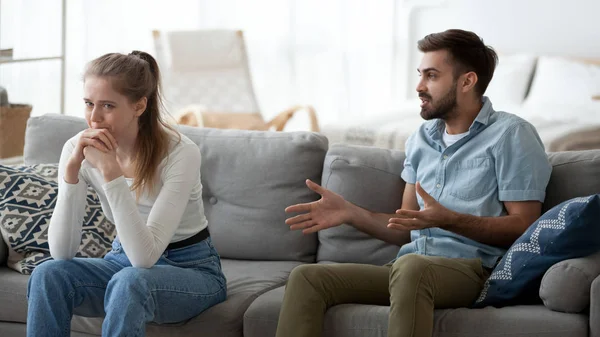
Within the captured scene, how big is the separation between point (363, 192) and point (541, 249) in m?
0.66

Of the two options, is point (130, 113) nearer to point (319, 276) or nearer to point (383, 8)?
point (319, 276)

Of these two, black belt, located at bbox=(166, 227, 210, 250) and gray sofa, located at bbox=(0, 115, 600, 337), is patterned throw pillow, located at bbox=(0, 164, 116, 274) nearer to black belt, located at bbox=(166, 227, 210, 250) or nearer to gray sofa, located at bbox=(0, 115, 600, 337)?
gray sofa, located at bbox=(0, 115, 600, 337)

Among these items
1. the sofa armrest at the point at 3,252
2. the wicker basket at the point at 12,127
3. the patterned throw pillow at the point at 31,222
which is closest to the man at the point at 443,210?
the patterned throw pillow at the point at 31,222

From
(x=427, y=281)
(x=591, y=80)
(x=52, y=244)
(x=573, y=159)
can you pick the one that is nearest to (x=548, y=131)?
(x=591, y=80)

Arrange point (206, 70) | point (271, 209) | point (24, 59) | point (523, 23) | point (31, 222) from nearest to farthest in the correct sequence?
point (31, 222) < point (271, 209) < point (24, 59) < point (206, 70) < point (523, 23)

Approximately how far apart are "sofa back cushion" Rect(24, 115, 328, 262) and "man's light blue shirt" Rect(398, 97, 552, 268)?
0.39 m

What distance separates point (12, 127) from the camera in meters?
3.62

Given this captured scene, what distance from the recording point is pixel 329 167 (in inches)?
105

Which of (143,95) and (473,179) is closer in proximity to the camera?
(143,95)

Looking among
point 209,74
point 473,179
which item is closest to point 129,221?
point 473,179

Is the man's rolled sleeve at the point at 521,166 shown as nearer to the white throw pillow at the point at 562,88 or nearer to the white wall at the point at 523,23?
the white throw pillow at the point at 562,88

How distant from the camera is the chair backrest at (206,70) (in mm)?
5004

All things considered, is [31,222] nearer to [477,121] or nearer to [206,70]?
[477,121]

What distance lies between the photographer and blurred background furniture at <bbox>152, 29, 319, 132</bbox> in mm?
4988
